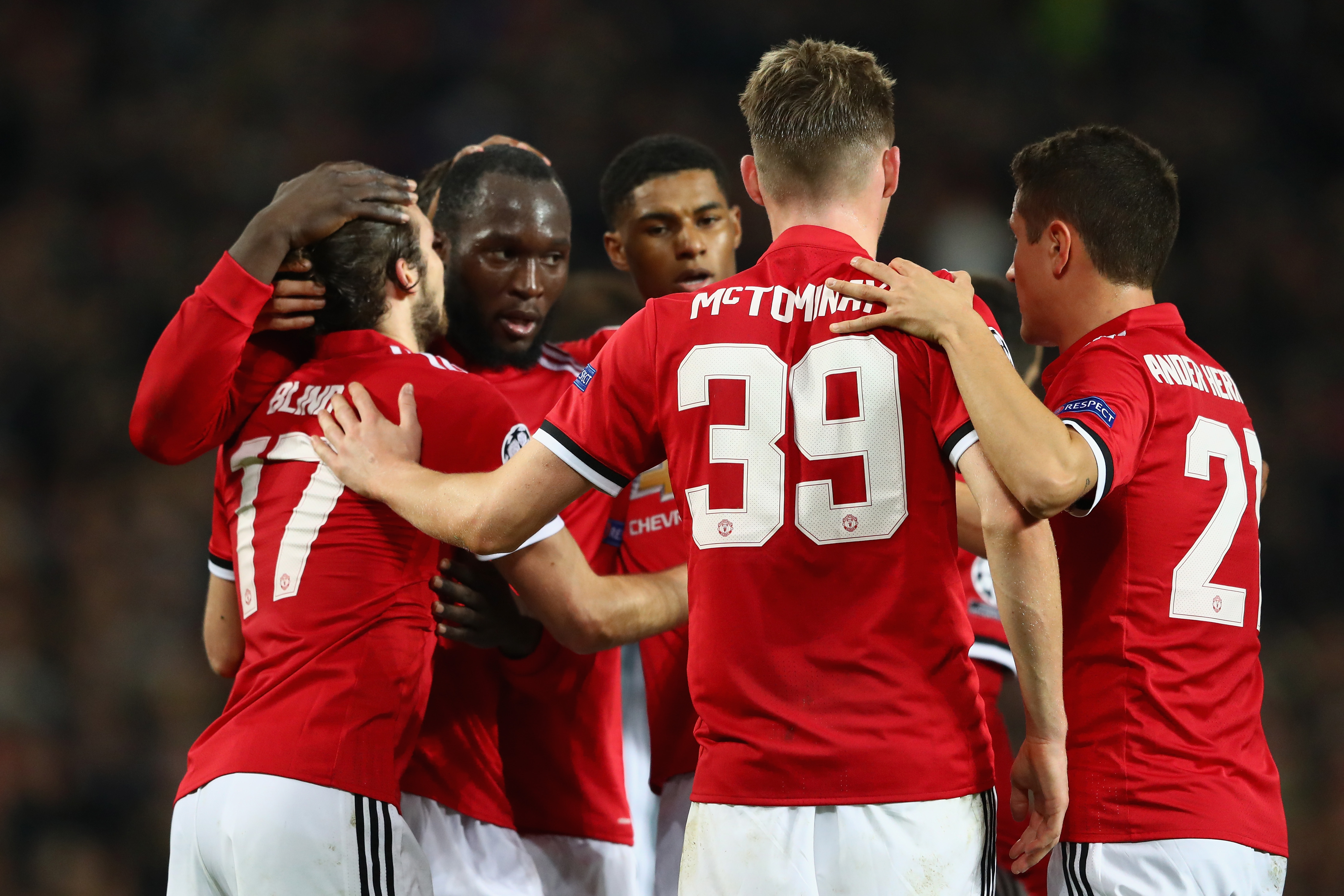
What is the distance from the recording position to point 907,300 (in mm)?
2641

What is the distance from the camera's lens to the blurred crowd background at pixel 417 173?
27.0 ft

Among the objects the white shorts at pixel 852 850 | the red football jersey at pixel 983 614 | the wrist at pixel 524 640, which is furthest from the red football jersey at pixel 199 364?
the red football jersey at pixel 983 614

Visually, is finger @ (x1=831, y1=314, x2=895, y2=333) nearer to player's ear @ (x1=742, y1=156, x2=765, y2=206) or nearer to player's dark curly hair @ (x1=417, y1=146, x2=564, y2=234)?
player's ear @ (x1=742, y1=156, x2=765, y2=206)

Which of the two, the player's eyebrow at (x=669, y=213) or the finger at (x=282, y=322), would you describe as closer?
the finger at (x=282, y=322)

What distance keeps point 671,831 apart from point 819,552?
180cm

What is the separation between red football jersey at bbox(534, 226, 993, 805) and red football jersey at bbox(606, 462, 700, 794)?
1292 millimetres

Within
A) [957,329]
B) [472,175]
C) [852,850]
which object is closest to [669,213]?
[472,175]

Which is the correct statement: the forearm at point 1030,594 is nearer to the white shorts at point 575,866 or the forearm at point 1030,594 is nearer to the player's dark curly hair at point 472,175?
the white shorts at point 575,866

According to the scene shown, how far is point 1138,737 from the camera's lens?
9.31 feet

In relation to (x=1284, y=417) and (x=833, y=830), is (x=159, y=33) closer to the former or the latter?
(x=1284, y=417)

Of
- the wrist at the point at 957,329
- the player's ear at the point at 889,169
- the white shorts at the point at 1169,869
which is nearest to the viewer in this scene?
the wrist at the point at 957,329

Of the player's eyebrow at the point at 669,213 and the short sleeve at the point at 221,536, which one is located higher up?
the player's eyebrow at the point at 669,213

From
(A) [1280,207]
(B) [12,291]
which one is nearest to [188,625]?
(B) [12,291]

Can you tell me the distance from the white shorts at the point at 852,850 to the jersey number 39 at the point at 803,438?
0.54 meters
